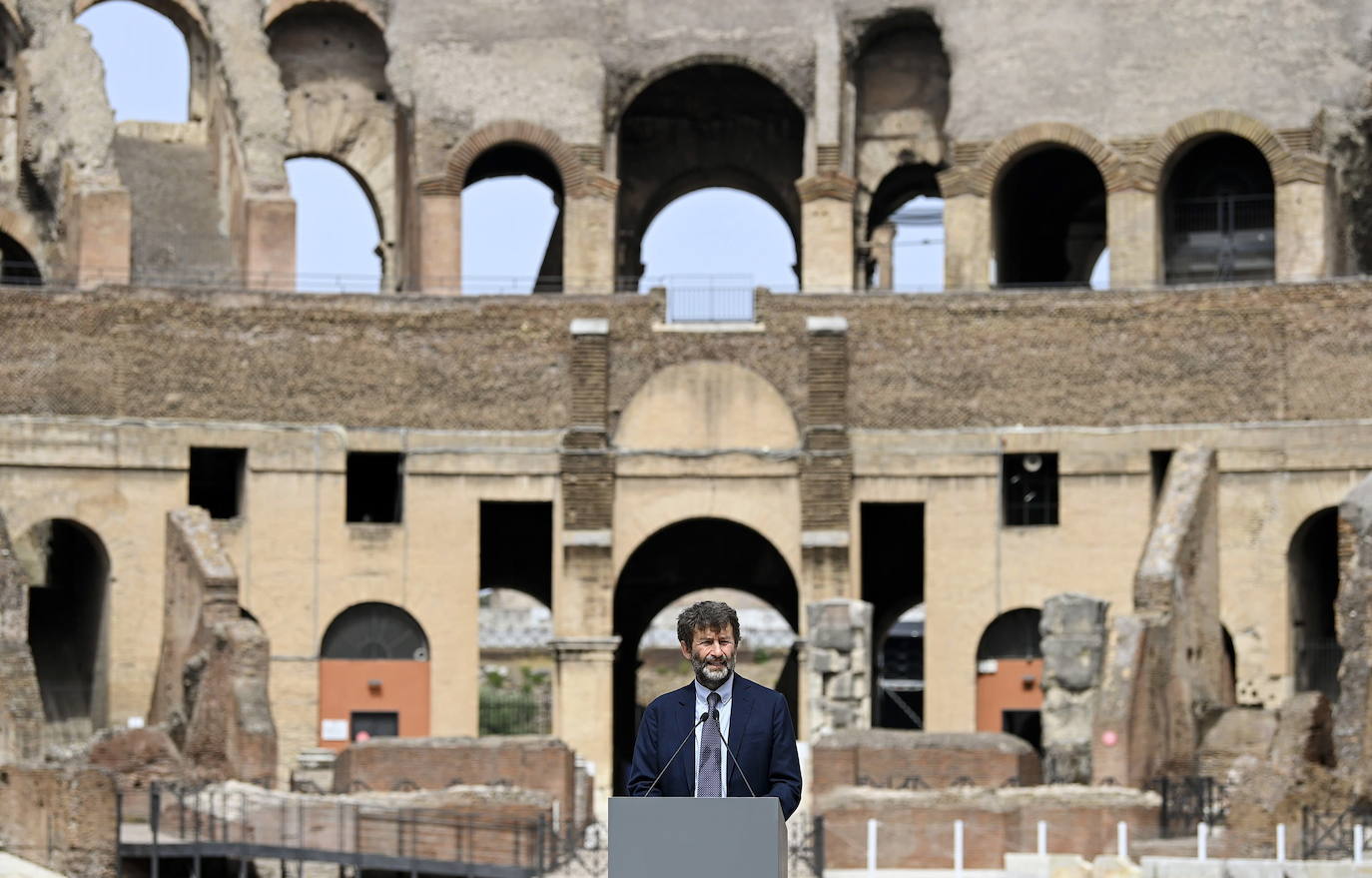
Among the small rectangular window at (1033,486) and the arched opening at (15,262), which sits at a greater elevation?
the arched opening at (15,262)

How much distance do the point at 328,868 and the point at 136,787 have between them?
243cm

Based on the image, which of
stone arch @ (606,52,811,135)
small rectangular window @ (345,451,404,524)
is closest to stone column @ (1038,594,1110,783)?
small rectangular window @ (345,451,404,524)

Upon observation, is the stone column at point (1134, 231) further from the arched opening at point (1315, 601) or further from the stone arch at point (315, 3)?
the stone arch at point (315, 3)

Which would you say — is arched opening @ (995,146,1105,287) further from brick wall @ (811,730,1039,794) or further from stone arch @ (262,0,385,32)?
brick wall @ (811,730,1039,794)

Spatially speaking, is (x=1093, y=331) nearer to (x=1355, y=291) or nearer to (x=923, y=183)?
(x=1355, y=291)

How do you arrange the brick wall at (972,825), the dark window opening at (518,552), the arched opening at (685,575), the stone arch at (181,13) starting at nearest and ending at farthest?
1. the brick wall at (972,825)
2. the dark window opening at (518,552)
3. the arched opening at (685,575)
4. the stone arch at (181,13)

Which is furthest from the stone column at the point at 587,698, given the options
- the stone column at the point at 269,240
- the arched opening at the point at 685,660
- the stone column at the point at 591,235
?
the arched opening at the point at 685,660

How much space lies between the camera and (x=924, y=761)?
31500mm

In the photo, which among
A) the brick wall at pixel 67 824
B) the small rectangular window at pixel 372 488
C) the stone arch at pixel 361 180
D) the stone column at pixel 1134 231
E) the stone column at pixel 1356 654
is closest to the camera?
the brick wall at pixel 67 824

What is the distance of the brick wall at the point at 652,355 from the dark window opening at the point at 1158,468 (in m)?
0.57

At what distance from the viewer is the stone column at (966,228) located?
4216cm

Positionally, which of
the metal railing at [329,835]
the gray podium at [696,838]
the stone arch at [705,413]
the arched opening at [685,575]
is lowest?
the metal railing at [329,835]

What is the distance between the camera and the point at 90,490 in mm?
37312

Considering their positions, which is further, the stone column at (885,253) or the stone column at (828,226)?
the stone column at (885,253)
